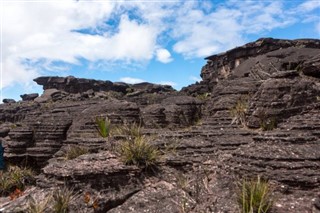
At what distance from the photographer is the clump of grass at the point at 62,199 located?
32.1 ft

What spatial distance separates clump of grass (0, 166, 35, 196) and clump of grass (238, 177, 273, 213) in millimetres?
15010

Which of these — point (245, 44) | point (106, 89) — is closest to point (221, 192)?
point (245, 44)

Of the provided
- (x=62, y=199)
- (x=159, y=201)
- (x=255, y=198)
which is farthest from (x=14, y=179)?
(x=255, y=198)

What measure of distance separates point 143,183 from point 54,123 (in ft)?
49.0

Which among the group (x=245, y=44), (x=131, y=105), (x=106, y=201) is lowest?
(x=106, y=201)

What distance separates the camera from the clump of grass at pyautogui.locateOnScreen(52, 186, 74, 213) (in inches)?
385

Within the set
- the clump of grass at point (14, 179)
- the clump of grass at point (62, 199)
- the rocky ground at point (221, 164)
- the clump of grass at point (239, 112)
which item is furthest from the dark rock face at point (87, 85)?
the clump of grass at point (62, 199)

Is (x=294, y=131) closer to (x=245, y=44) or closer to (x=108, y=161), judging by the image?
(x=108, y=161)

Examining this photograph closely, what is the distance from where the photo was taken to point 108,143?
14219 millimetres

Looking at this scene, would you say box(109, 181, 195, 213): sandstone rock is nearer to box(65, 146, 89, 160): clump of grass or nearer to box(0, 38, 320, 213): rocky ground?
box(0, 38, 320, 213): rocky ground

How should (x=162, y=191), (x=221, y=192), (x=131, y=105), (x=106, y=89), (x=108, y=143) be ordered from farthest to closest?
(x=106, y=89) → (x=131, y=105) → (x=108, y=143) → (x=162, y=191) → (x=221, y=192)

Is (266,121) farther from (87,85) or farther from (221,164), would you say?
(87,85)

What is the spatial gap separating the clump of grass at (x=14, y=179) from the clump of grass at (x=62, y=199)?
36.4ft

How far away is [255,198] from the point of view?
8602 millimetres
